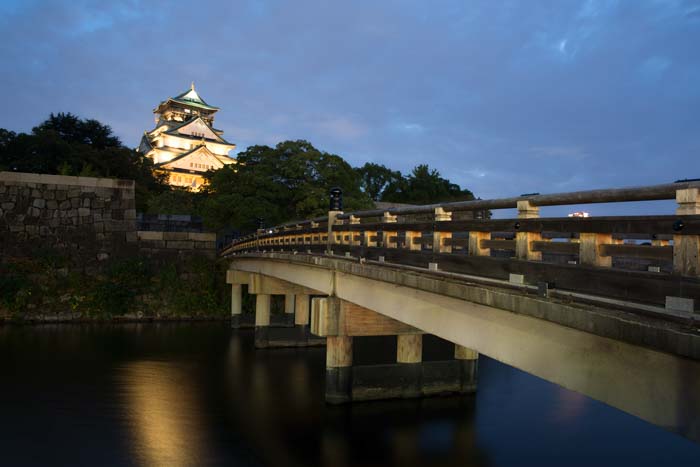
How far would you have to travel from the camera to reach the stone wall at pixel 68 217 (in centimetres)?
2981

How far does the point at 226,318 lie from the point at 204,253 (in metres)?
5.03

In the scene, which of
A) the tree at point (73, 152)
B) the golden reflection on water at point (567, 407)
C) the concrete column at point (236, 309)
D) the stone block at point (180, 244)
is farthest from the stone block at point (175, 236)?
the golden reflection on water at point (567, 407)

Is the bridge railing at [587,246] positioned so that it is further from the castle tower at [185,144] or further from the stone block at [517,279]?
the castle tower at [185,144]

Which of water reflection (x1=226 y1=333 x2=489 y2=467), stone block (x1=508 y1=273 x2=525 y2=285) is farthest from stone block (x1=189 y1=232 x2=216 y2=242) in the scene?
stone block (x1=508 y1=273 x2=525 y2=285)

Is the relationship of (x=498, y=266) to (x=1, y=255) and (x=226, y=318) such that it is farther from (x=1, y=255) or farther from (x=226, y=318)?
(x=1, y=255)

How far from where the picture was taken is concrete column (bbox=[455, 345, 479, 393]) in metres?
14.8

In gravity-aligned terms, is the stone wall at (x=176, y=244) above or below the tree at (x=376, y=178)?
below

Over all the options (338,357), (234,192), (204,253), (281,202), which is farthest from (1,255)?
(338,357)

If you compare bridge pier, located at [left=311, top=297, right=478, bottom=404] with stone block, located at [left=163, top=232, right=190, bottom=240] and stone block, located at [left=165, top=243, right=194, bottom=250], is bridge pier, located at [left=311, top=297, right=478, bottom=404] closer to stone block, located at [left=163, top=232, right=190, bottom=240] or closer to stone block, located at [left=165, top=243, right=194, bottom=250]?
stone block, located at [left=165, top=243, right=194, bottom=250]

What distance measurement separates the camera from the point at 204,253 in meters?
33.4

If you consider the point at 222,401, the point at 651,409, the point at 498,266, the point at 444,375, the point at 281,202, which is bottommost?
the point at 222,401

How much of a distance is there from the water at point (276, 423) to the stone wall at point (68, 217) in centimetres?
1192

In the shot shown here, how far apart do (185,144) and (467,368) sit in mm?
66441

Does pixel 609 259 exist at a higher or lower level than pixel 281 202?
lower
